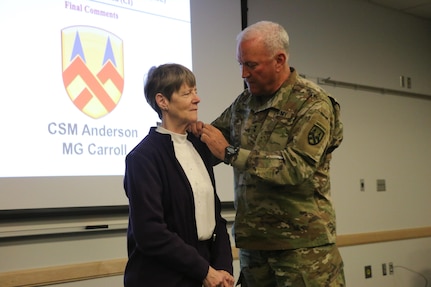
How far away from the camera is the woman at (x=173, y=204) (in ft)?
4.67

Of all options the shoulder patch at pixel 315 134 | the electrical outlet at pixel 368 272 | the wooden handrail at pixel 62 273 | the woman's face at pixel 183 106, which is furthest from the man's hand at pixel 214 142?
the electrical outlet at pixel 368 272

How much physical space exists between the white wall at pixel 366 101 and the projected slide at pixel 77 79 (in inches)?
21.1

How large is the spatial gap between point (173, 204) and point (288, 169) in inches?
15.8

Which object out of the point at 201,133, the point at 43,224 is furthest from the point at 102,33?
the point at 201,133

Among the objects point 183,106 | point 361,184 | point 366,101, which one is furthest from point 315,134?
point 366,101

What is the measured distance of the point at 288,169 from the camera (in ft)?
5.24

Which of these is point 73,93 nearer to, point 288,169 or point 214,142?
point 214,142

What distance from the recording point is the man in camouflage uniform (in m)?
1.64

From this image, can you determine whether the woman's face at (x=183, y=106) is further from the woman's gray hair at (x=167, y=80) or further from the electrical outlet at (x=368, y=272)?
the electrical outlet at (x=368, y=272)

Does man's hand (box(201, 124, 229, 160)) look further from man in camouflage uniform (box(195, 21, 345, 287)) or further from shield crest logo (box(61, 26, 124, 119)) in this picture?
shield crest logo (box(61, 26, 124, 119))

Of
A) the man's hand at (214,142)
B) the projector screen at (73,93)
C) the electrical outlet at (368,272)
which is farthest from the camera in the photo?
the electrical outlet at (368,272)

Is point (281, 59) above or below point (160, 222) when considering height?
above

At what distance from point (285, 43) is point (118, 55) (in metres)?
1.23

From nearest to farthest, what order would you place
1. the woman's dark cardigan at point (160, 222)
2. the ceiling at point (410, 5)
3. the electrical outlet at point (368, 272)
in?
the woman's dark cardigan at point (160, 222) → the electrical outlet at point (368, 272) → the ceiling at point (410, 5)
